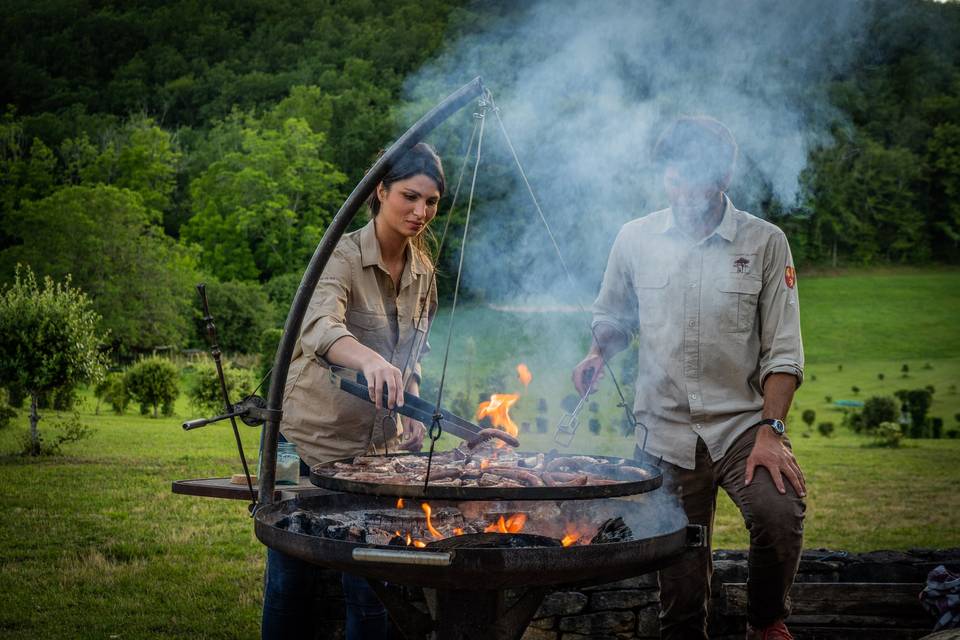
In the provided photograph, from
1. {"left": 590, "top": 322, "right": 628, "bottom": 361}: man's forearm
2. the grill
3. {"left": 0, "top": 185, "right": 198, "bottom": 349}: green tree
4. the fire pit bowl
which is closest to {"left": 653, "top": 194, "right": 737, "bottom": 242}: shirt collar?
{"left": 590, "top": 322, "right": 628, "bottom": 361}: man's forearm

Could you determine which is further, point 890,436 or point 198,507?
point 890,436

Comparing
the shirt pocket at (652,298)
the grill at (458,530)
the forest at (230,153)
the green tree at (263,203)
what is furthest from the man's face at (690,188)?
the green tree at (263,203)

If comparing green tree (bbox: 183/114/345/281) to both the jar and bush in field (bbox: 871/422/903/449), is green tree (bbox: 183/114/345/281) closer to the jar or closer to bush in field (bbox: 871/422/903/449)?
bush in field (bbox: 871/422/903/449)

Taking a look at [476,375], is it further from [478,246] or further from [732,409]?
[732,409]

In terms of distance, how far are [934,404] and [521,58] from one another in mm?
14499

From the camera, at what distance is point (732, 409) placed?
2936mm

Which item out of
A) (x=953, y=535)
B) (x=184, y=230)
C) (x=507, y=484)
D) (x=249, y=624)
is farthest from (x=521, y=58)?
(x=184, y=230)

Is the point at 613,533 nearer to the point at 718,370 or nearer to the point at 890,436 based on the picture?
the point at 718,370

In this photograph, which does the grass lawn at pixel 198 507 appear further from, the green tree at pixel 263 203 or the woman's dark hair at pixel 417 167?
the green tree at pixel 263 203

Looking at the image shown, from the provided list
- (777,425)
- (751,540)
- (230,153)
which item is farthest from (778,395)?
(230,153)

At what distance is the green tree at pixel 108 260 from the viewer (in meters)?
23.0

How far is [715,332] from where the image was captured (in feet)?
9.82

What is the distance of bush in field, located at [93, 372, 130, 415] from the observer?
1455 cm

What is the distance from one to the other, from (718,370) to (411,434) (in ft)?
4.00
